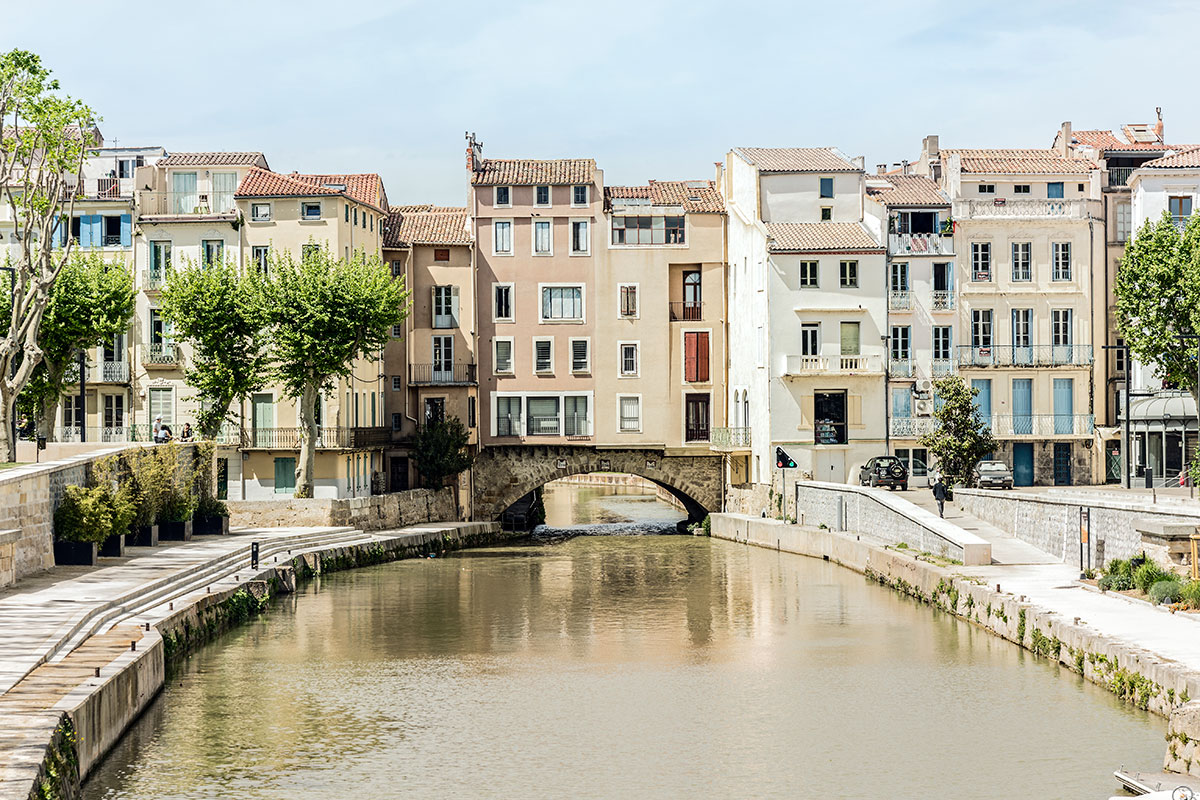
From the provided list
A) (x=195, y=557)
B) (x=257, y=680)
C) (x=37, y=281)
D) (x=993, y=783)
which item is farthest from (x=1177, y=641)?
(x=37, y=281)

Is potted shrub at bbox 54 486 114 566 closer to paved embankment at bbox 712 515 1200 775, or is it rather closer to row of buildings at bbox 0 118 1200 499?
row of buildings at bbox 0 118 1200 499

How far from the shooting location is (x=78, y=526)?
44.1 m

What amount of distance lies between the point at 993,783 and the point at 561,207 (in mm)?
51622

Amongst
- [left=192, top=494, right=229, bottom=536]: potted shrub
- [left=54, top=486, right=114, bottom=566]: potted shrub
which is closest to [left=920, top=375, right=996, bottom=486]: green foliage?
[left=192, top=494, right=229, bottom=536]: potted shrub

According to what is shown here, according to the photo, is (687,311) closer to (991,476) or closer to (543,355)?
(543,355)

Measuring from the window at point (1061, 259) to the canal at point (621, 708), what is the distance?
2663 centimetres

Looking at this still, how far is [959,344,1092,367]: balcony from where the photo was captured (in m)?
70.4

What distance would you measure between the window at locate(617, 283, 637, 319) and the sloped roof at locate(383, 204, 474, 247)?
7.32 meters

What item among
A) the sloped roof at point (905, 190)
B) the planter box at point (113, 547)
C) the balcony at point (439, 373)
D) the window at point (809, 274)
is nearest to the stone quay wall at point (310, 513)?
the balcony at point (439, 373)

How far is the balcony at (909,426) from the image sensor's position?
68.8 m

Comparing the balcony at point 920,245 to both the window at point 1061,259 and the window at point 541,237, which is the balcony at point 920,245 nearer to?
the window at point 1061,259

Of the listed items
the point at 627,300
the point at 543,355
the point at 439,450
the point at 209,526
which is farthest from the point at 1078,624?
the point at 543,355

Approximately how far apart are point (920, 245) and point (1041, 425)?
9478 millimetres

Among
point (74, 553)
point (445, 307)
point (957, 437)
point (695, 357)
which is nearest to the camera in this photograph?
point (74, 553)
